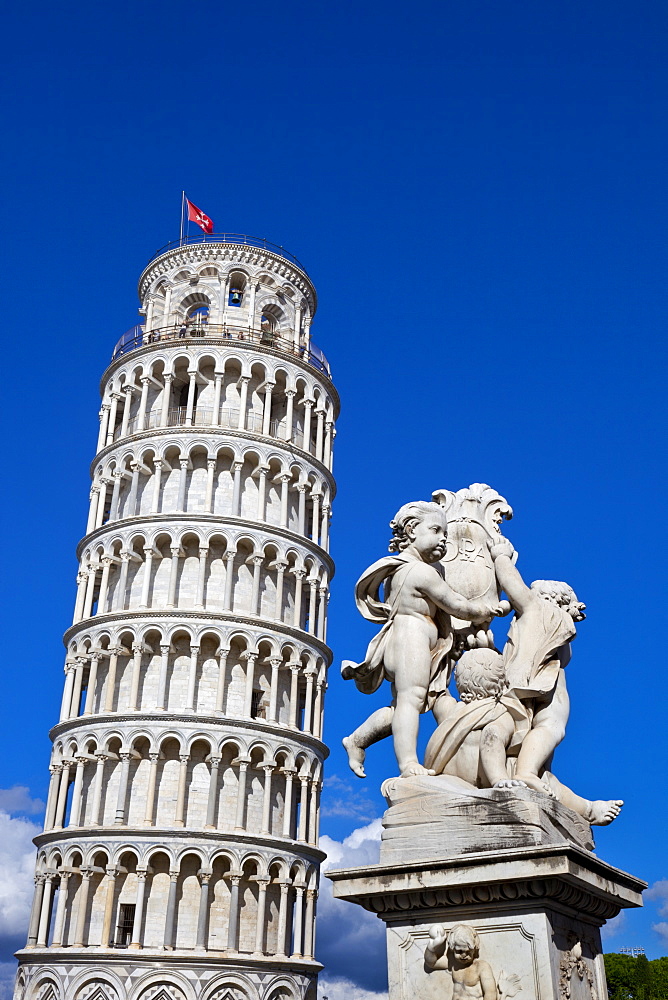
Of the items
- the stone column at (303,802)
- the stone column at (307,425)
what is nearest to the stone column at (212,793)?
the stone column at (303,802)

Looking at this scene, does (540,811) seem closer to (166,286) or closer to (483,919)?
(483,919)

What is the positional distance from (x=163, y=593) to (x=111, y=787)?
337 inches

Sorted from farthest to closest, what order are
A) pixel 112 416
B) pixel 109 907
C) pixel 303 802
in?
pixel 112 416 → pixel 303 802 → pixel 109 907

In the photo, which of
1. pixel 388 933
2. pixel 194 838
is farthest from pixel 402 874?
pixel 194 838

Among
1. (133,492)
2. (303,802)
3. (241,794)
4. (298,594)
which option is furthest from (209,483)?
(303,802)

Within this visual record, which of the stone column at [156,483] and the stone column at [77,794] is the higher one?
the stone column at [156,483]

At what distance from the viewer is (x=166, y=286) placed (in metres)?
54.4

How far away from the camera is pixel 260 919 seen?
136 feet

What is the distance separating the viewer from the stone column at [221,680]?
43781 millimetres

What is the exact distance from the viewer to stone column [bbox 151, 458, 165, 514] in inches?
1874

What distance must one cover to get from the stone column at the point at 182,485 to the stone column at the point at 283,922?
55.1 ft

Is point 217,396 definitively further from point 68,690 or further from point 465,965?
point 465,965

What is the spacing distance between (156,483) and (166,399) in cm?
467

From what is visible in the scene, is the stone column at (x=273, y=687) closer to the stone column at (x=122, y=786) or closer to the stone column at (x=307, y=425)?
the stone column at (x=122, y=786)
